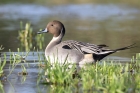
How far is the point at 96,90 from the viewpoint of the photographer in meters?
6.70

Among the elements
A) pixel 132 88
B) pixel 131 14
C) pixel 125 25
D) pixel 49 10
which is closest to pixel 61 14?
pixel 49 10

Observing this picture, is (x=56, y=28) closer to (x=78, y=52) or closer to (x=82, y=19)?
(x=78, y=52)

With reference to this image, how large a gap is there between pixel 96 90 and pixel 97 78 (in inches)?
7.5

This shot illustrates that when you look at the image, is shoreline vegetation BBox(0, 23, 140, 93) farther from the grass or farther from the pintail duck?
the pintail duck

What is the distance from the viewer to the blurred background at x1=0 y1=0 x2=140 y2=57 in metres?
13.2

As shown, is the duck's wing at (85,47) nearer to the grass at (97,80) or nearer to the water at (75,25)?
the water at (75,25)

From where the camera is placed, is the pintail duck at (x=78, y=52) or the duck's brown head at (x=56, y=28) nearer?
the pintail duck at (x=78, y=52)

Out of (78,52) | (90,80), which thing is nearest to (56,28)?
(78,52)

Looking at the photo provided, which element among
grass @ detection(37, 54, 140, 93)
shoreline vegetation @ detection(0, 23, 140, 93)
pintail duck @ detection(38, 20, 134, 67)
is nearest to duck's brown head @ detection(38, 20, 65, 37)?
pintail duck @ detection(38, 20, 134, 67)

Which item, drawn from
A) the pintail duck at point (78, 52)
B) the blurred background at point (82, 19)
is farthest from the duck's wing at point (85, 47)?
the blurred background at point (82, 19)

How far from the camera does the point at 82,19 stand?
18453 mm

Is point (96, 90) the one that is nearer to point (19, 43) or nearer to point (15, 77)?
point (15, 77)

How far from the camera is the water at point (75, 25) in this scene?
8633 mm

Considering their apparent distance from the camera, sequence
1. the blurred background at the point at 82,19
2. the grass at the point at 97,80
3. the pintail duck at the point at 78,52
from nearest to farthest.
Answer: the grass at the point at 97,80
the pintail duck at the point at 78,52
the blurred background at the point at 82,19
